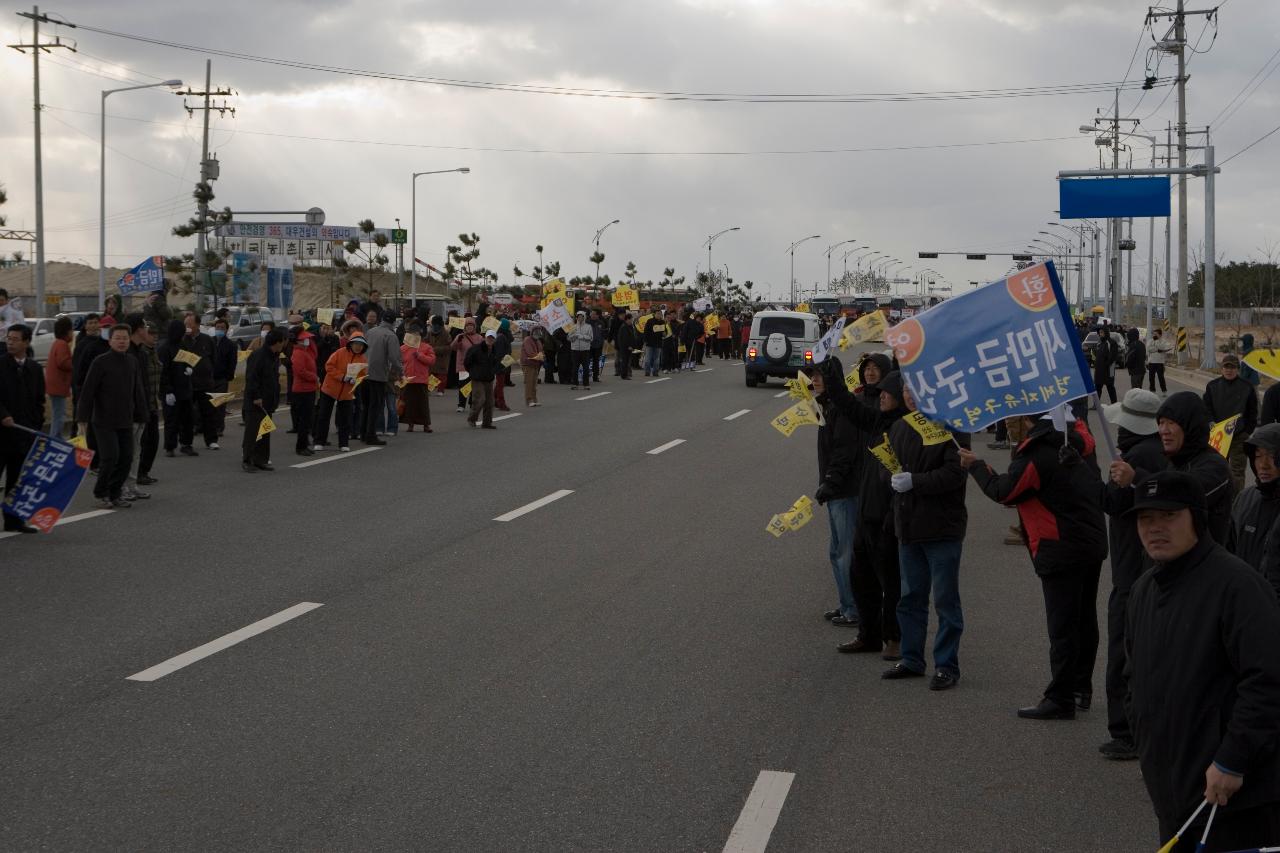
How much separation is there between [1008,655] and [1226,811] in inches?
180

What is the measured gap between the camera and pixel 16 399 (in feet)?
41.6

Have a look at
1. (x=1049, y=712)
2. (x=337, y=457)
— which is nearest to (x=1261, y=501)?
(x=1049, y=712)

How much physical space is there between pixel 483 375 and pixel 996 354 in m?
17.0

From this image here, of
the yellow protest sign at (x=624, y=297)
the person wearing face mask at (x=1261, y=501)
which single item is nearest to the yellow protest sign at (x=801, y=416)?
the person wearing face mask at (x=1261, y=501)

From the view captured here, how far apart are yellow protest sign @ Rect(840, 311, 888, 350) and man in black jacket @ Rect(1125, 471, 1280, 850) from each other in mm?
4416

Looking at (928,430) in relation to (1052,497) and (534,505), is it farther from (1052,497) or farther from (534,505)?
(534,505)

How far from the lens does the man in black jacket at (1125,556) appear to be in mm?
6500

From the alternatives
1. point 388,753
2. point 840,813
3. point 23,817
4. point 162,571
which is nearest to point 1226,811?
point 840,813

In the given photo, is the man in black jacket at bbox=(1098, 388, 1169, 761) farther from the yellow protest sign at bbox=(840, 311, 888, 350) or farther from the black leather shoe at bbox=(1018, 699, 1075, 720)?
the yellow protest sign at bbox=(840, 311, 888, 350)

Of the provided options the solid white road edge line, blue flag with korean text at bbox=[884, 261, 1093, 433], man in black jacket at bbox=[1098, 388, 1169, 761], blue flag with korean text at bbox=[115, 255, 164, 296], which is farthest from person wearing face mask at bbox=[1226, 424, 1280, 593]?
blue flag with korean text at bbox=[115, 255, 164, 296]

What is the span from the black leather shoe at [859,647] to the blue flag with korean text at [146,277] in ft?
90.8

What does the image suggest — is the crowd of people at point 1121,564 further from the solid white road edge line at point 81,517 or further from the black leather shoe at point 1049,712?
the solid white road edge line at point 81,517

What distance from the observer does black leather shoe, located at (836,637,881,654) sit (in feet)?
28.1

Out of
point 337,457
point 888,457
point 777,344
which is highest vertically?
point 777,344
